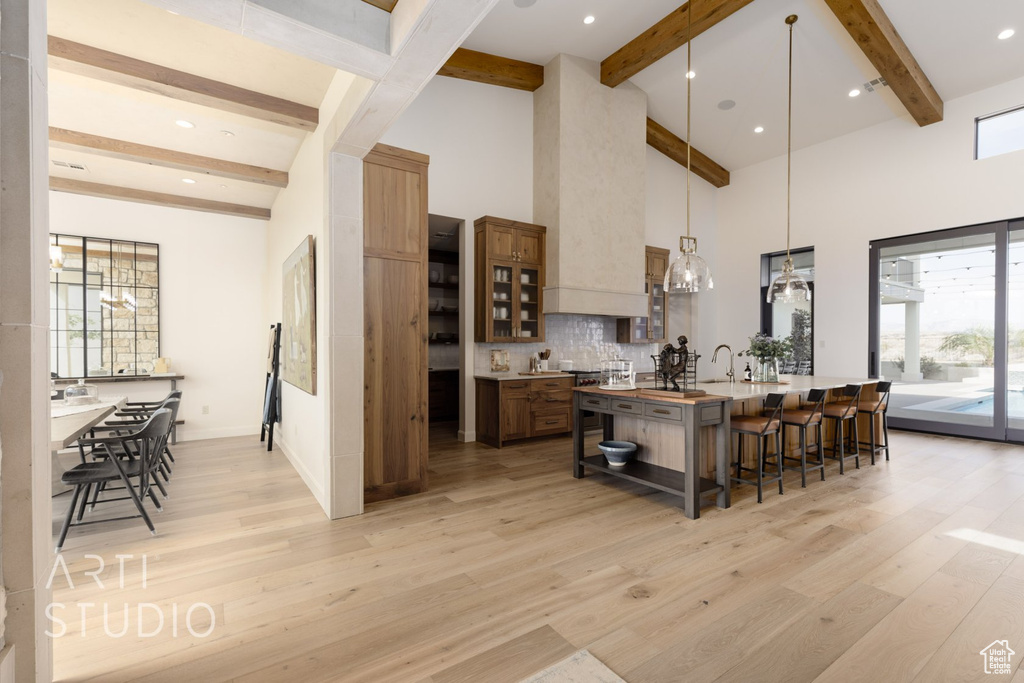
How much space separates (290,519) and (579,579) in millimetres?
2149

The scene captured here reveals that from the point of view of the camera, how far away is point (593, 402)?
4195 millimetres

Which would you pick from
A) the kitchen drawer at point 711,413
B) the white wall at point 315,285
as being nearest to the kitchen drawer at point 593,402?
the kitchen drawer at point 711,413

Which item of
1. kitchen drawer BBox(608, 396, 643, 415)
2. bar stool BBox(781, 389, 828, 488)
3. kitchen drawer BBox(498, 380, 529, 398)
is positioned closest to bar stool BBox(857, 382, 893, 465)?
bar stool BBox(781, 389, 828, 488)

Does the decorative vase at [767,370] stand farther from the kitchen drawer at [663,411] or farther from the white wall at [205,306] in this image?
the white wall at [205,306]

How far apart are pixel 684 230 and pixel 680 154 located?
1337 millimetres

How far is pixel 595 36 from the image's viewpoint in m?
5.72

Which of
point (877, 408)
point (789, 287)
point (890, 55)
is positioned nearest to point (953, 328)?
point (877, 408)

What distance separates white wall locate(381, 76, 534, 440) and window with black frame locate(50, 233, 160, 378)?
349 cm

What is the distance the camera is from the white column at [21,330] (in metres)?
1.35

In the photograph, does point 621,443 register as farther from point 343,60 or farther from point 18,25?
point 18,25

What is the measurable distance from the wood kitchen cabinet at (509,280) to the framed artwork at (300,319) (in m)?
2.22

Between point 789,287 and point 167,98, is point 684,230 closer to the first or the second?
Answer: point 789,287

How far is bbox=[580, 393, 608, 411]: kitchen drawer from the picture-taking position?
4.08 meters

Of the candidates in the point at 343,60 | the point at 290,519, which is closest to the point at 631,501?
the point at 290,519
